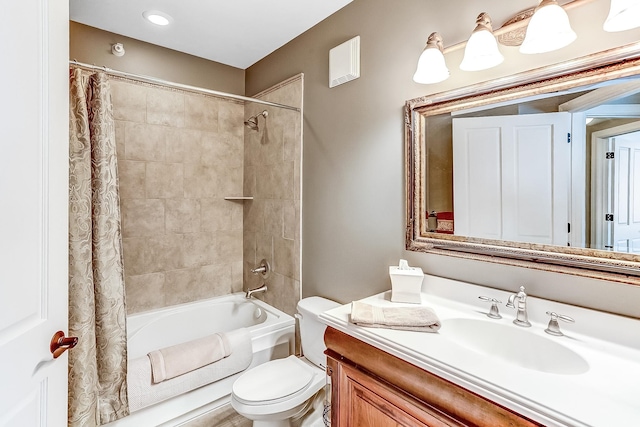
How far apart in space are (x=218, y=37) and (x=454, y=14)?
1632mm

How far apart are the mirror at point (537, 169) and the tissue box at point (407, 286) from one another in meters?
0.18

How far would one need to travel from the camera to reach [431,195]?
146cm

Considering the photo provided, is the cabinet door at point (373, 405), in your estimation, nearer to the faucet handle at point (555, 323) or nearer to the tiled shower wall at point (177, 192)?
the faucet handle at point (555, 323)

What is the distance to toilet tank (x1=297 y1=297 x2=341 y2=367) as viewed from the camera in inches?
68.6

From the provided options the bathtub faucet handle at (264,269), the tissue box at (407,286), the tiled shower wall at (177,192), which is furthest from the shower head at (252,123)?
the tissue box at (407,286)

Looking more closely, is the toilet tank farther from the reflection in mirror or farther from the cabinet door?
the reflection in mirror

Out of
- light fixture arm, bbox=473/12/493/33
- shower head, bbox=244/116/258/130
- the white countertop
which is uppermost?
shower head, bbox=244/116/258/130

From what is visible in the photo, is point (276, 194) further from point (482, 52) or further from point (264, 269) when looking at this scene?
point (482, 52)

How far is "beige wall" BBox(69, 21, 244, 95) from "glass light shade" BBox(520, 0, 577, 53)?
7.68 feet

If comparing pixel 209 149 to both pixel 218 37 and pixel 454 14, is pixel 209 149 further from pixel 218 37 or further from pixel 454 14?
pixel 454 14

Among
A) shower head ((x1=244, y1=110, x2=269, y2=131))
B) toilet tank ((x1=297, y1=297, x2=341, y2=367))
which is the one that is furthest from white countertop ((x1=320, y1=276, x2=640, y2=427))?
shower head ((x1=244, y1=110, x2=269, y2=131))

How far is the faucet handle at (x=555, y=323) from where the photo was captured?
1.00 m
